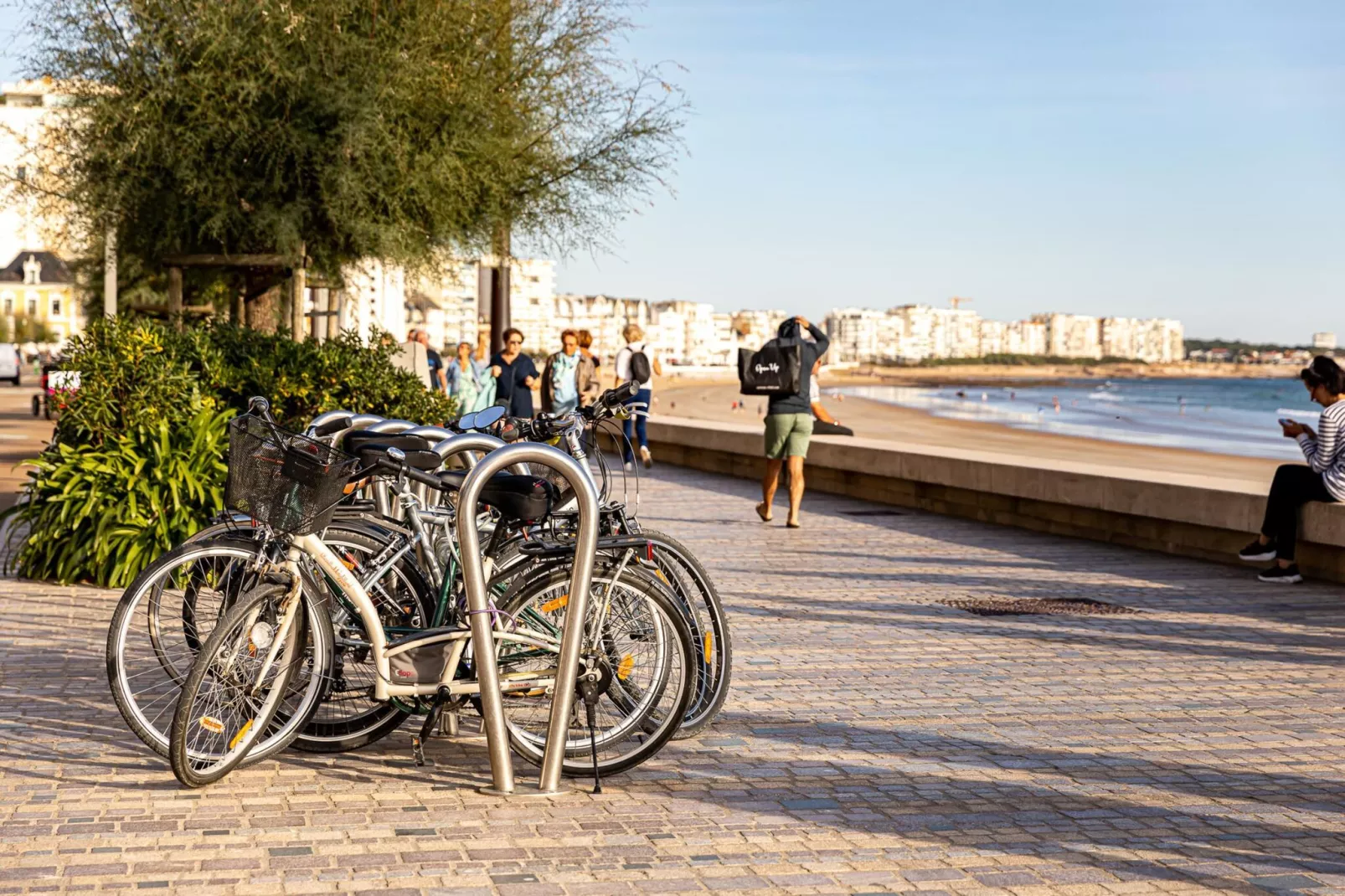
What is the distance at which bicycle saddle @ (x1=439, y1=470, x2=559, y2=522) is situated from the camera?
577 cm

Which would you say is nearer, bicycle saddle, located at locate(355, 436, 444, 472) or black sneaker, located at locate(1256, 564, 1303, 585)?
bicycle saddle, located at locate(355, 436, 444, 472)

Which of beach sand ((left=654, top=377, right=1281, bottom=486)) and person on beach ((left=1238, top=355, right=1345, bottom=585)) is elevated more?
person on beach ((left=1238, top=355, right=1345, bottom=585))

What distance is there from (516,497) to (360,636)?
0.73 meters

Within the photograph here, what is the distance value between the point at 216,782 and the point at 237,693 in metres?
0.36

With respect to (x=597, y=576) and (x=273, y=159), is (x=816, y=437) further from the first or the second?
(x=597, y=576)

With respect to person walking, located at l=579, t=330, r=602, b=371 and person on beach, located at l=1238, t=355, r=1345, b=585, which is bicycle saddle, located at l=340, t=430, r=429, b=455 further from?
person walking, located at l=579, t=330, r=602, b=371

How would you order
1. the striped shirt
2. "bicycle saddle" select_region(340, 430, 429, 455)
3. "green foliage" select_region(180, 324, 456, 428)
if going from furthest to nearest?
1. "green foliage" select_region(180, 324, 456, 428)
2. the striped shirt
3. "bicycle saddle" select_region(340, 430, 429, 455)

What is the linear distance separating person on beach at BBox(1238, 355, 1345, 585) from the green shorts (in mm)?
4124

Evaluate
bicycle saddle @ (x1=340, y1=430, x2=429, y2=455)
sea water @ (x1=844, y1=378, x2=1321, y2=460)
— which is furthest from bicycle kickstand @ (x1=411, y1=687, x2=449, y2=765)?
sea water @ (x1=844, y1=378, x2=1321, y2=460)

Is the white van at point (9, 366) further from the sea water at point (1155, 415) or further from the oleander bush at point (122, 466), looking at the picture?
the oleander bush at point (122, 466)

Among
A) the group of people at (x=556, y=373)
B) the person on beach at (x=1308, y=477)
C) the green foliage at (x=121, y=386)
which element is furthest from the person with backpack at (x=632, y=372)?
the green foliage at (x=121, y=386)

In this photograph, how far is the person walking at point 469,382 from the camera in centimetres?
2089

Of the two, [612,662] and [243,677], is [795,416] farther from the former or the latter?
[243,677]

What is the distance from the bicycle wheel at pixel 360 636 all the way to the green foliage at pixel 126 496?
12.8ft
